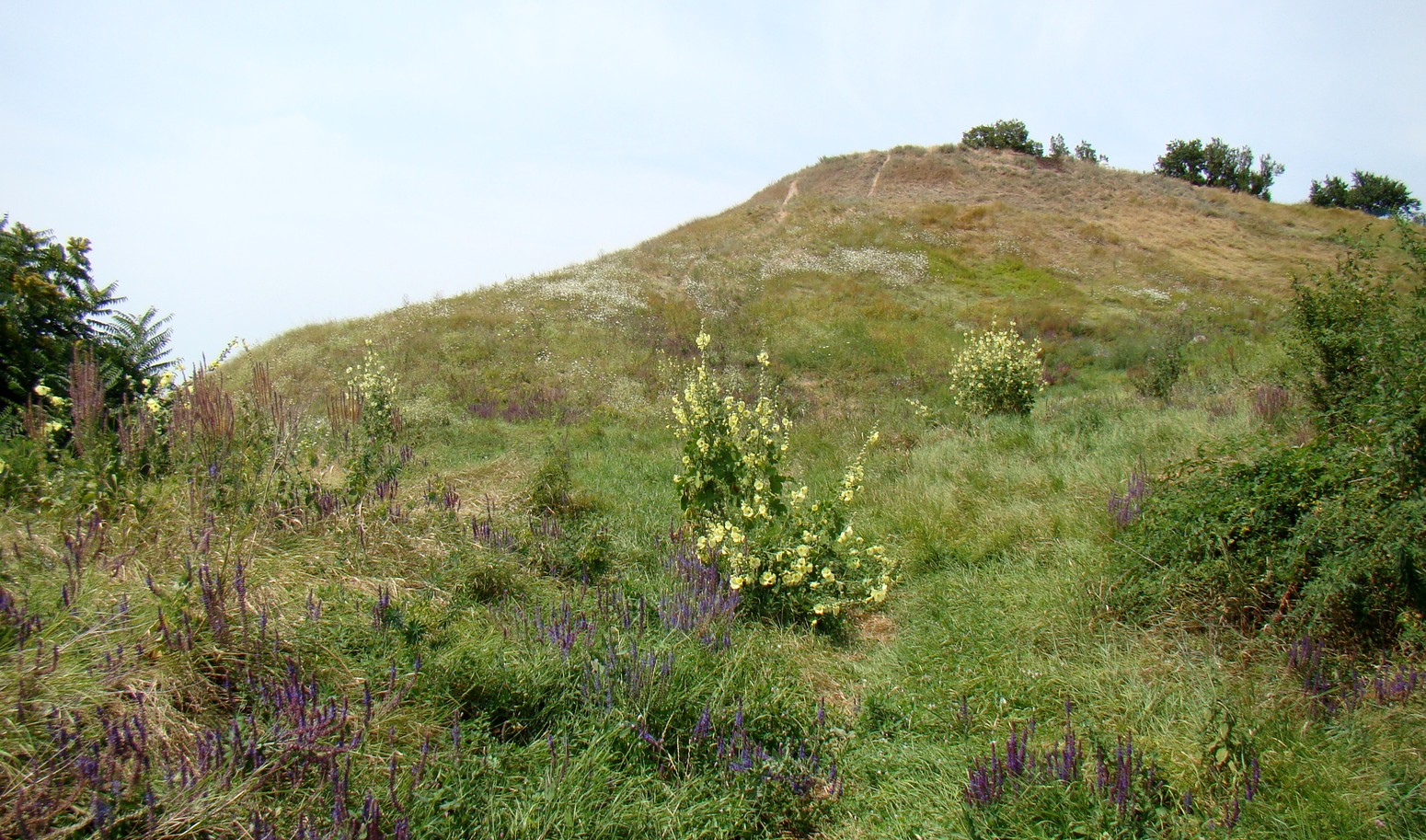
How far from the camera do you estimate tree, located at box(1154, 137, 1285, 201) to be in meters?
47.4

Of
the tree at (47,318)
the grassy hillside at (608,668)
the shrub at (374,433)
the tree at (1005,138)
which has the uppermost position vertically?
the tree at (1005,138)

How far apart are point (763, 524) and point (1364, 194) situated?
191 ft

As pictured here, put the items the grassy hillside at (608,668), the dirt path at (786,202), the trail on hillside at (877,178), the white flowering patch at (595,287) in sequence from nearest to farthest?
the grassy hillside at (608,668), the white flowering patch at (595,287), the dirt path at (786,202), the trail on hillside at (877,178)

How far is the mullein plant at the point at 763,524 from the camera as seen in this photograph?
5.24 metres

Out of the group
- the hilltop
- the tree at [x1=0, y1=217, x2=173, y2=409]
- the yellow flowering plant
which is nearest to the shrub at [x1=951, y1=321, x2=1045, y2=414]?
the hilltop

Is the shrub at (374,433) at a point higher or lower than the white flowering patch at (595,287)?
lower

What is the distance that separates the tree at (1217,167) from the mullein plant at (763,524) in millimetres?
53822

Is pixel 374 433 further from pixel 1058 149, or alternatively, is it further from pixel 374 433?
pixel 1058 149

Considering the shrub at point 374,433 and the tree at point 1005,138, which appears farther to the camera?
the tree at point 1005,138

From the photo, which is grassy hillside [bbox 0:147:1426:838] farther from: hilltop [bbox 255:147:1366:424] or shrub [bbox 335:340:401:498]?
Answer: hilltop [bbox 255:147:1366:424]

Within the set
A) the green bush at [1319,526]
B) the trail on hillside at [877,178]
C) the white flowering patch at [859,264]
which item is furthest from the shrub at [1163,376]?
the trail on hillside at [877,178]

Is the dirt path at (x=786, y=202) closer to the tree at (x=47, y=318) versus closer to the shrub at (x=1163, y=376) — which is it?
the shrub at (x=1163, y=376)

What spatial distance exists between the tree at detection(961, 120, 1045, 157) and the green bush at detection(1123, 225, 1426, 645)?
51.1 m

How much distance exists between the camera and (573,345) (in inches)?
750
